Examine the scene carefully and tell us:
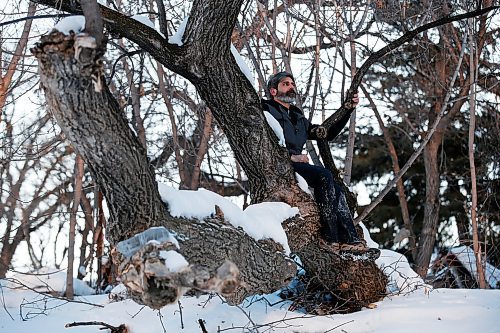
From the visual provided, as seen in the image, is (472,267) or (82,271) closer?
(472,267)

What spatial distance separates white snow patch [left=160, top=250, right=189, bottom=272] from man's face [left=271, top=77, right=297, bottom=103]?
231cm

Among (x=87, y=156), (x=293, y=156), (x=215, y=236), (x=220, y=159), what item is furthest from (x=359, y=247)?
(x=220, y=159)

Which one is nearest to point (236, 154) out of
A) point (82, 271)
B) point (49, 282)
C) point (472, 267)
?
point (49, 282)

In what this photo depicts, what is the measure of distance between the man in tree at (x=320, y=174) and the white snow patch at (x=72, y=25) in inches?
86.8

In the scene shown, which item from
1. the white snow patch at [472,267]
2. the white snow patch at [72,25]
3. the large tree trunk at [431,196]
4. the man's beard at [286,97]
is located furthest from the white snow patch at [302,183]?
the large tree trunk at [431,196]

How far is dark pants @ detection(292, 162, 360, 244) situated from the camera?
181 inches

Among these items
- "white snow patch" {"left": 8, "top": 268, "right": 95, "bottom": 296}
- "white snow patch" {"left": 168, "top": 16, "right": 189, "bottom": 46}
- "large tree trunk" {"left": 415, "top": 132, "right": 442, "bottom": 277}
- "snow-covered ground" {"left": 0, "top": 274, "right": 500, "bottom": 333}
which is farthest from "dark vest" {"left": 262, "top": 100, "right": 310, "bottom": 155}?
"large tree trunk" {"left": 415, "top": 132, "right": 442, "bottom": 277}

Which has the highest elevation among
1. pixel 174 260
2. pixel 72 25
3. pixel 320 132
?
pixel 72 25

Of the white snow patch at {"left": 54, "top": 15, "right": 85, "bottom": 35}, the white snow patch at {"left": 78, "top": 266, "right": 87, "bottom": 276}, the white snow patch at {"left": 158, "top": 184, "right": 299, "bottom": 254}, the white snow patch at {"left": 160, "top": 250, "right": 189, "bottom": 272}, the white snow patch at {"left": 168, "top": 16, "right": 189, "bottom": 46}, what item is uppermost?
the white snow patch at {"left": 168, "top": 16, "right": 189, "bottom": 46}

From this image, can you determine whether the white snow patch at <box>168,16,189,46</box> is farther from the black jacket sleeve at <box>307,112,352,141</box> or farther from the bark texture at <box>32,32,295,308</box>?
the black jacket sleeve at <box>307,112,352,141</box>

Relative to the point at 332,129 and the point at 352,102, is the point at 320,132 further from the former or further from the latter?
the point at 352,102

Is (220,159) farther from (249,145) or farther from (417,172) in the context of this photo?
(249,145)

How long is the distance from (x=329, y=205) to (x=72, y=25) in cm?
244

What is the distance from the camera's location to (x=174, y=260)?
121 inches
